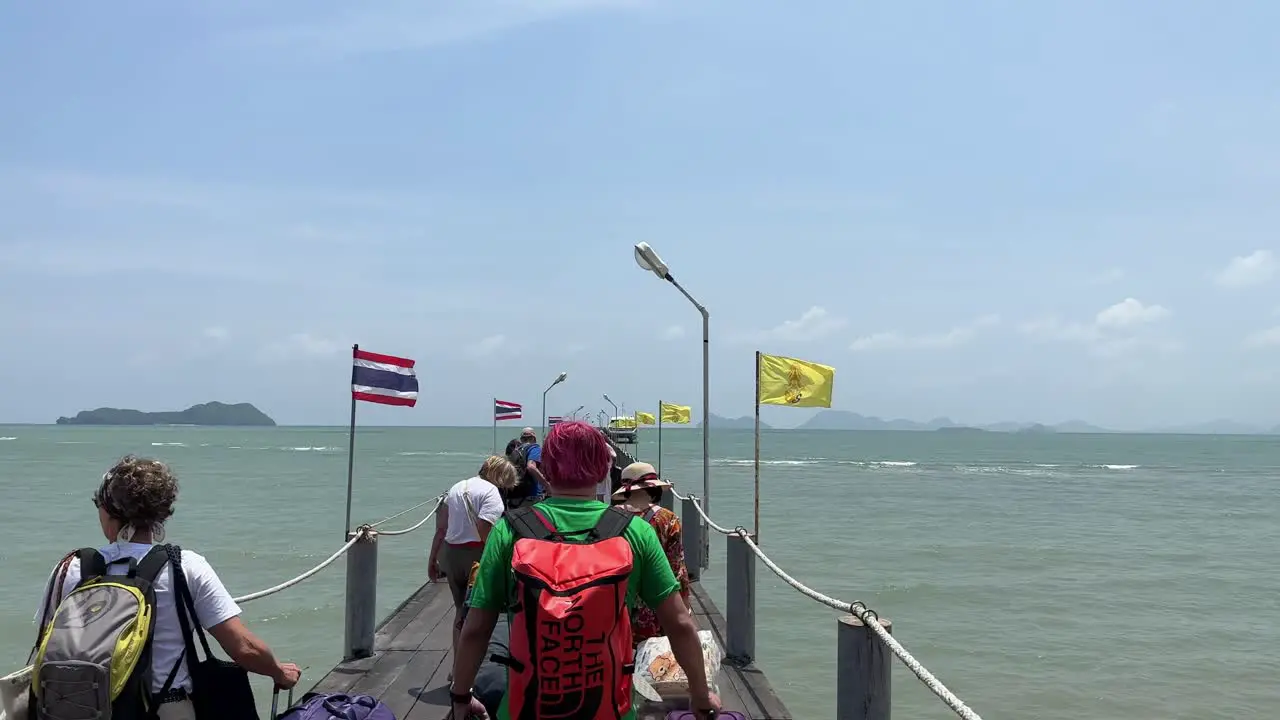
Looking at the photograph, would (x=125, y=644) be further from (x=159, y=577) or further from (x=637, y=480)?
(x=637, y=480)

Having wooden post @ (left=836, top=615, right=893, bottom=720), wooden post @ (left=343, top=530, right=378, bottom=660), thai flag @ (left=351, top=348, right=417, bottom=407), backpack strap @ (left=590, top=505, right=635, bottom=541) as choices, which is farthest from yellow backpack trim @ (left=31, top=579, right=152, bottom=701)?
thai flag @ (left=351, top=348, right=417, bottom=407)

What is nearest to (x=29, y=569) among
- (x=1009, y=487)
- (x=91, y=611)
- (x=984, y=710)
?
(x=984, y=710)

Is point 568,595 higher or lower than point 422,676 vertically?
higher

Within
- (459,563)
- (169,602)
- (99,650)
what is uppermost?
(169,602)

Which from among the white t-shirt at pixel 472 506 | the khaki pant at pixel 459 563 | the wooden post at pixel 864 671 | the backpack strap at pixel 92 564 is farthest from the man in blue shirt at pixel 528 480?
the backpack strap at pixel 92 564

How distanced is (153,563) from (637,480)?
8.75 feet

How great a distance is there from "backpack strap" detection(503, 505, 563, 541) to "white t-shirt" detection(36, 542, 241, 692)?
38.7 inches

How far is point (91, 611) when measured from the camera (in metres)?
2.80

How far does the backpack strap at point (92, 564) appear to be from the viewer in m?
2.87

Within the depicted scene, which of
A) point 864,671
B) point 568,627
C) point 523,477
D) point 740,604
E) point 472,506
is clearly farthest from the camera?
point 523,477

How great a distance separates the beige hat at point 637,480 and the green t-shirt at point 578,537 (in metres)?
2.11

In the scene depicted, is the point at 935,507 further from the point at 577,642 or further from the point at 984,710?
the point at 577,642

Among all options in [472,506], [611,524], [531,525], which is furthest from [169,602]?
[472,506]

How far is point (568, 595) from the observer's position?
262 cm
